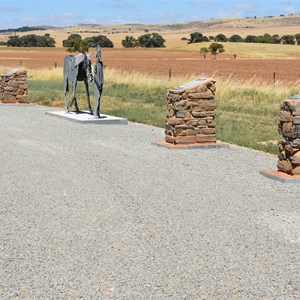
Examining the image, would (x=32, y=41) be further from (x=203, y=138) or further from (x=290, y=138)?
(x=290, y=138)

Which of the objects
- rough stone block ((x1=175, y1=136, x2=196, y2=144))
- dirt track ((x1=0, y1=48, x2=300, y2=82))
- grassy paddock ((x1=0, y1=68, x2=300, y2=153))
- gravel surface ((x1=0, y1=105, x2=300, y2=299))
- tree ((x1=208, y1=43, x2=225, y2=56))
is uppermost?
gravel surface ((x1=0, y1=105, x2=300, y2=299))

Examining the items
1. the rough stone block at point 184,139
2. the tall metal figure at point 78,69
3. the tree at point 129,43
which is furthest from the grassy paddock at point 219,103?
the tree at point 129,43

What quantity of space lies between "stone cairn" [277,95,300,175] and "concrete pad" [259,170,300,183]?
0.32 ft

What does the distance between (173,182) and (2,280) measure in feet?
15.2

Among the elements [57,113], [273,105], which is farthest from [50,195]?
[273,105]

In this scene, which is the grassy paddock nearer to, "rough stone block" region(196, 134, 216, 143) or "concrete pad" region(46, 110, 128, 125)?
"concrete pad" region(46, 110, 128, 125)

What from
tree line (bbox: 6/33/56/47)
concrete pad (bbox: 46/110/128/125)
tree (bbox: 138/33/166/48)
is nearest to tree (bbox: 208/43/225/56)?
tree (bbox: 138/33/166/48)

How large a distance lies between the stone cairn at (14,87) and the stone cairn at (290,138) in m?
14.9

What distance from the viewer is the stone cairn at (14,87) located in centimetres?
2409

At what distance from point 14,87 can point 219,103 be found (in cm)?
723

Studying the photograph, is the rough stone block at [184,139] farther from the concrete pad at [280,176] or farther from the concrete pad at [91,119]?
the concrete pad at [91,119]

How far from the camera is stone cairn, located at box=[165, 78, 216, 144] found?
44.3ft

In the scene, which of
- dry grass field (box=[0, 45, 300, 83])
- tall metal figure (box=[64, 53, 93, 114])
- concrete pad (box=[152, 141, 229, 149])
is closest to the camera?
concrete pad (box=[152, 141, 229, 149])

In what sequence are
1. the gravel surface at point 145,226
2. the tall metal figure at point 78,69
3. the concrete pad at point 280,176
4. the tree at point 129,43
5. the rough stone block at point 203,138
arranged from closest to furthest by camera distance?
1. the gravel surface at point 145,226
2. the concrete pad at point 280,176
3. the rough stone block at point 203,138
4. the tall metal figure at point 78,69
5. the tree at point 129,43
